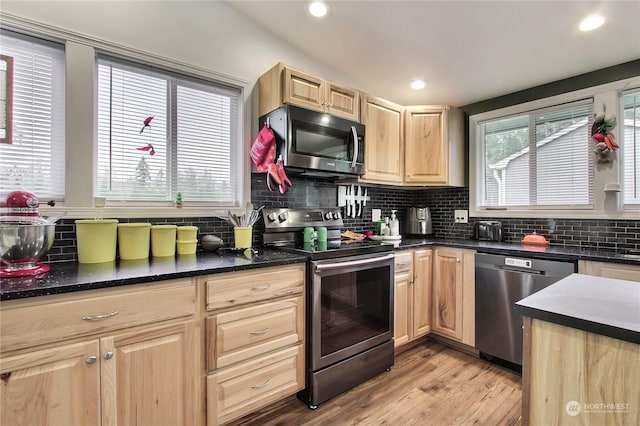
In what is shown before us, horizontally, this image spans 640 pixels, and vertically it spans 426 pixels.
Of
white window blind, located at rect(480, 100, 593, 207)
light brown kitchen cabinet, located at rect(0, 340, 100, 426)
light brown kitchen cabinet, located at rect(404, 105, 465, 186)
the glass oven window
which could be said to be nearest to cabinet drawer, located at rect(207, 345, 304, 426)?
the glass oven window

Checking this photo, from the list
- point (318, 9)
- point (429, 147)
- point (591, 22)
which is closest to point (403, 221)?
point (429, 147)

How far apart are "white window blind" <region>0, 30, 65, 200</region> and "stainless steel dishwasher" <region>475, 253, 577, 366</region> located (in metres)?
2.89

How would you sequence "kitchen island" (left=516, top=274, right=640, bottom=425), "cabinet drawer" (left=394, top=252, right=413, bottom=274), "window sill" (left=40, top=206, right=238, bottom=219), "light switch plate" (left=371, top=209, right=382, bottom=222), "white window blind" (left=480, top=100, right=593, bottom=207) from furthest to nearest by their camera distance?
1. "light switch plate" (left=371, top=209, right=382, bottom=222)
2. "white window blind" (left=480, top=100, right=593, bottom=207)
3. "cabinet drawer" (left=394, top=252, right=413, bottom=274)
4. "window sill" (left=40, top=206, right=238, bottom=219)
5. "kitchen island" (left=516, top=274, right=640, bottom=425)

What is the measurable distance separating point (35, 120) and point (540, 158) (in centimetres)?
370

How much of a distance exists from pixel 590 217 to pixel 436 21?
1.96 m

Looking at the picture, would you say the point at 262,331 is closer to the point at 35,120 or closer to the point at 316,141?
the point at 316,141

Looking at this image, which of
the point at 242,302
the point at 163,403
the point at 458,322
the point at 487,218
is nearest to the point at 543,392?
the point at 242,302

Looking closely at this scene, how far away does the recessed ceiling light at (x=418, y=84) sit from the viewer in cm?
273

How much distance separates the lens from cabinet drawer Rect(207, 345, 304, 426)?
1459mm

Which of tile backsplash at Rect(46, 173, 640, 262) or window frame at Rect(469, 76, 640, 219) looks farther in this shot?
window frame at Rect(469, 76, 640, 219)

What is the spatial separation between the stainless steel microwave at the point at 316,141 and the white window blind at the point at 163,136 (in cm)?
36

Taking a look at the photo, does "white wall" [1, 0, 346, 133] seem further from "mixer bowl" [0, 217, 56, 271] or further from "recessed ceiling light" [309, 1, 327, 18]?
"mixer bowl" [0, 217, 56, 271]

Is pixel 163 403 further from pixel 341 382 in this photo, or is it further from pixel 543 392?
pixel 543 392

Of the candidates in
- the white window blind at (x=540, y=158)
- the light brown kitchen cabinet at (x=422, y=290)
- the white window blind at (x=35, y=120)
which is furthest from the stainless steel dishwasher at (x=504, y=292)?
the white window blind at (x=35, y=120)
